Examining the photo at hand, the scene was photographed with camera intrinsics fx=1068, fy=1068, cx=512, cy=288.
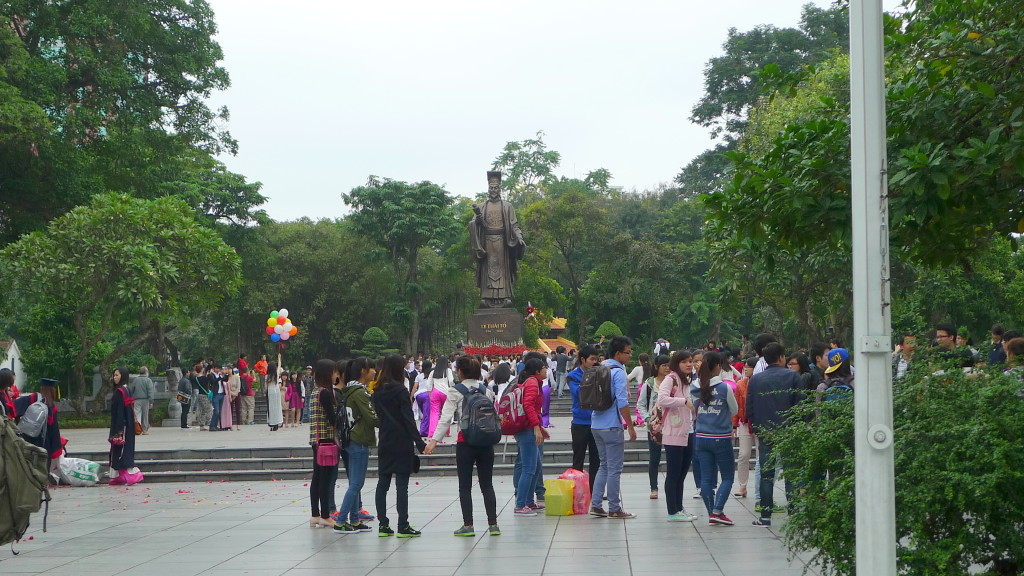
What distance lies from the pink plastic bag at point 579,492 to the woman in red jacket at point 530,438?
0.39 m

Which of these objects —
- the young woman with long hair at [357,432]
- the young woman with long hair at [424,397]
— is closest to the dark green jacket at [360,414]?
the young woman with long hair at [357,432]

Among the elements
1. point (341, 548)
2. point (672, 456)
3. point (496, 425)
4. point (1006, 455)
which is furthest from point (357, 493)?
point (1006, 455)

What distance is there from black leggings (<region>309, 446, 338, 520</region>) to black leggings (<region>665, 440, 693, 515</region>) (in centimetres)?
314

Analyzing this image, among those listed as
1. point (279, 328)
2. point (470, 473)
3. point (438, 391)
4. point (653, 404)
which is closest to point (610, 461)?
point (470, 473)

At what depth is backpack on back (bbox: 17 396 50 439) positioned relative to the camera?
10836mm

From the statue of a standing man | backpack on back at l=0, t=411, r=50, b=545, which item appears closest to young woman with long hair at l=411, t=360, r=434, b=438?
backpack on back at l=0, t=411, r=50, b=545

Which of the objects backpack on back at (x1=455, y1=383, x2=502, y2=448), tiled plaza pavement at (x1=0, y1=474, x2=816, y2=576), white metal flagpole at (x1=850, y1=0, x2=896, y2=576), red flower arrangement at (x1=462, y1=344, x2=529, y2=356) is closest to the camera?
white metal flagpole at (x1=850, y1=0, x2=896, y2=576)

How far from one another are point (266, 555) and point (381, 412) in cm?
151

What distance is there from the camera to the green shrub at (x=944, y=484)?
506cm

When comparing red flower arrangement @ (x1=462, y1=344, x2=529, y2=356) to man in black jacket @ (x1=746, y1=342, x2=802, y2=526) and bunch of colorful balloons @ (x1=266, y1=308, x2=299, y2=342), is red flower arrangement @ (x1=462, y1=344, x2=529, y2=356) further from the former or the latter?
man in black jacket @ (x1=746, y1=342, x2=802, y2=526)

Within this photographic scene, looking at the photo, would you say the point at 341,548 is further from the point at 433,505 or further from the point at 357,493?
the point at 433,505

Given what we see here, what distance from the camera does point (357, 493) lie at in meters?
9.84

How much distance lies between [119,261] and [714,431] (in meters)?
18.8

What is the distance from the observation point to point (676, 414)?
988cm
